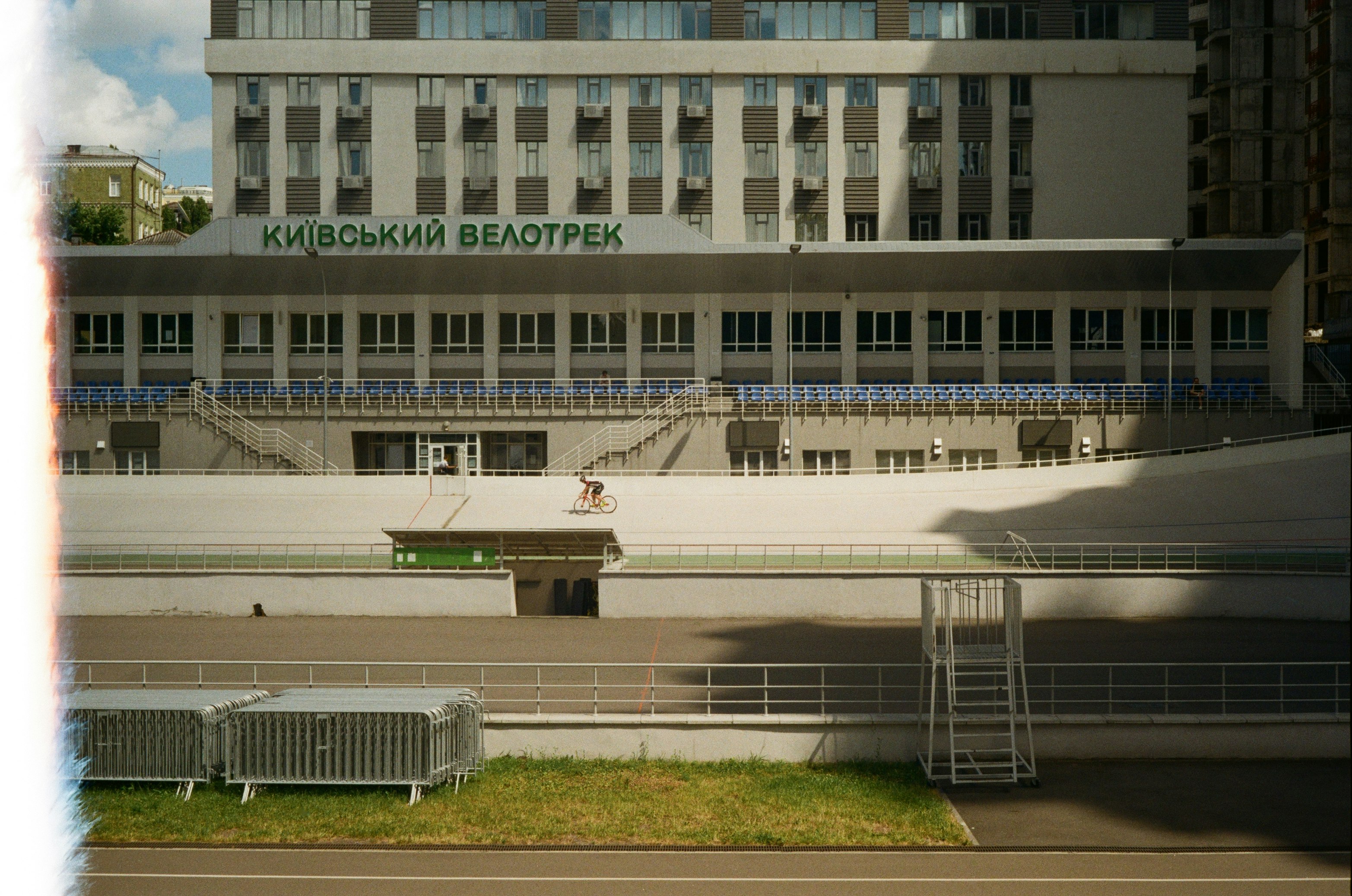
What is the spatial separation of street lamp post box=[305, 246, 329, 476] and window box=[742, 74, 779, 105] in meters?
24.4

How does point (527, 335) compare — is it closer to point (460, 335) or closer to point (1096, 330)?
point (460, 335)

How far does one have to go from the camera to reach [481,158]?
65.5 m

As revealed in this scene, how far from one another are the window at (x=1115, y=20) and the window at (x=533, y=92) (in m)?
29.6

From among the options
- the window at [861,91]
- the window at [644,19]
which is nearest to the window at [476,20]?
the window at [644,19]

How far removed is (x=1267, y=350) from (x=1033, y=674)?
45410 millimetres

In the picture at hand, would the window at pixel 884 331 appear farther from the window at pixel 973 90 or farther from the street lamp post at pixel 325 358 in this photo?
the street lamp post at pixel 325 358

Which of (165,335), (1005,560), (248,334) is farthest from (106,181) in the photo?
(165,335)

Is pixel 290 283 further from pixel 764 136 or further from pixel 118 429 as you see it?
pixel 764 136

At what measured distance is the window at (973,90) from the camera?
65562mm

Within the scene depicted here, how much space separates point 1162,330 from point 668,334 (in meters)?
25.7

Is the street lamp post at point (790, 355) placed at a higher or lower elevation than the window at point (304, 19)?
lower

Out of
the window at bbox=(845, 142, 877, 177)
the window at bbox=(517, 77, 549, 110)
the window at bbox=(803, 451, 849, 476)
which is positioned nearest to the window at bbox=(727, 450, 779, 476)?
the window at bbox=(803, 451, 849, 476)

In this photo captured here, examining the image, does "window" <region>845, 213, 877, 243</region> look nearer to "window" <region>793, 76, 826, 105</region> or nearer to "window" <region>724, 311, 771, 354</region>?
"window" <region>793, 76, 826, 105</region>

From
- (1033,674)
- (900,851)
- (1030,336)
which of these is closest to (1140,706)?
(1033,674)
